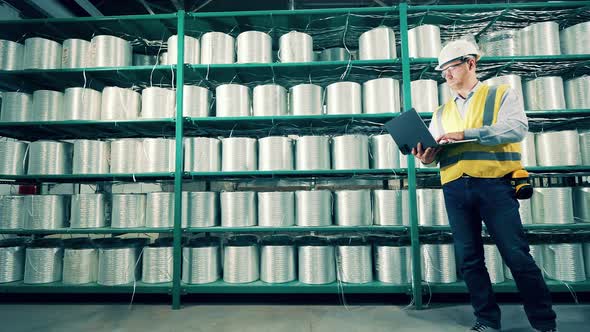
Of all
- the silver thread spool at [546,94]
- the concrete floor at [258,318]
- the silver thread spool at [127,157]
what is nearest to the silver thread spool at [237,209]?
the concrete floor at [258,318]

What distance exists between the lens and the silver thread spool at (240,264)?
8.25 ft

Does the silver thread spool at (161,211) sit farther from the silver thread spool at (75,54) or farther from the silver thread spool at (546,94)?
the silver thread spool at (546,94)

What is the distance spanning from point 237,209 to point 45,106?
6.58 ft

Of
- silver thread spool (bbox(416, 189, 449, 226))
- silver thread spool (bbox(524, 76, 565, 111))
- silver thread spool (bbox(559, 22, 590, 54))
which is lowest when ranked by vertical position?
silver thread spool (bbox(416, 189, 449, 226))

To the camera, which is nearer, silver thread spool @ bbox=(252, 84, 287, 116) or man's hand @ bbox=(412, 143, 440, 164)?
man's hand @ bbox=(412, 143, 440, 164)

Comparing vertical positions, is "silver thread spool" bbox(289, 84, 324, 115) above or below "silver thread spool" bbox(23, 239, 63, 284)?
above

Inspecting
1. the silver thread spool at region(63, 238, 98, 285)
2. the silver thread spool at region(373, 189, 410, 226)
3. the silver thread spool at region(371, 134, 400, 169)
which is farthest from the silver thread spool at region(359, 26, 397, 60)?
the silver thread spool at region(63, 238, 98, 285)

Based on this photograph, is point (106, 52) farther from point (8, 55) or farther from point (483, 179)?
point (483, 179)

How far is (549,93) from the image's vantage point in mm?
2539

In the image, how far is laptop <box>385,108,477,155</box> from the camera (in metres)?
1.78

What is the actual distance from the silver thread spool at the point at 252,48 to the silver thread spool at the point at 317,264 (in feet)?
5.61

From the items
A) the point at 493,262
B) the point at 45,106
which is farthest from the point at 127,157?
the point at 493,262

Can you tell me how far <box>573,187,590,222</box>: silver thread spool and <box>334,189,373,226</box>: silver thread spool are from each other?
1751mm

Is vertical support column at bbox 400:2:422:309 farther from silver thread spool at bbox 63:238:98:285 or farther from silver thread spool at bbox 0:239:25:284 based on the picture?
silver thread spool at bbox 0:239:25:284
